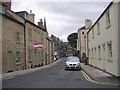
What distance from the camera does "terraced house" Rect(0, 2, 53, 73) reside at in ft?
92.5

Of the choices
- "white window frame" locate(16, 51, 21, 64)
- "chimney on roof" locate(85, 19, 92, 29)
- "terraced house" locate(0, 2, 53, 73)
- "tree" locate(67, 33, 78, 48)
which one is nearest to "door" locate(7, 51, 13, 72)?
"terraced house" locate(0, 2, 53, 73)

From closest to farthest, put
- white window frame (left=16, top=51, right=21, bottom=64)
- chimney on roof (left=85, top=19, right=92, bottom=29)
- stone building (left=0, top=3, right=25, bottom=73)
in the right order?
stone building (left=0, top=3, right=25, bottom=73), white window frame (left=16, top=51, right=21, bottom=64), chimney on roof (left=85, top=19, right=92, bottom=29)

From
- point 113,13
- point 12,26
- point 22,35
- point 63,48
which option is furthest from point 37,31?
point 63,48

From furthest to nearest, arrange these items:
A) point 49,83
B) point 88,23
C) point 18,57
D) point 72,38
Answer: point 72,38 → point 88,23 → point 18,57 → point 49,83

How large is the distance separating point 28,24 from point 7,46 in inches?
404

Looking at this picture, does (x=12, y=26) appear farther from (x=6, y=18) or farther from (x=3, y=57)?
(x=3, y=57)

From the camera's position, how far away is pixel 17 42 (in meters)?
32.7

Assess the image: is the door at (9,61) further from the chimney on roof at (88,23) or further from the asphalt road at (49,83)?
the chimney on roof at (88,23)

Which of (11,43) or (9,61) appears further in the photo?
(11,43)

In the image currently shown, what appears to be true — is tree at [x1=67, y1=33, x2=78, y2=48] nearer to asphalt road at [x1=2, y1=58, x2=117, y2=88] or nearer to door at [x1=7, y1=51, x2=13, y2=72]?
door at [x1=7, y1=51, x2=13, y2=72]

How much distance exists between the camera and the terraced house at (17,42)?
28.2 meters

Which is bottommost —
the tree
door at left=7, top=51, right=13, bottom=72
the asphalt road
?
the asphalt road

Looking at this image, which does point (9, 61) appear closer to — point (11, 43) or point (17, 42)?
point (11, 43)

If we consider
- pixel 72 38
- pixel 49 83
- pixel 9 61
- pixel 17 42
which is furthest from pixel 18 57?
pixel 72 38
